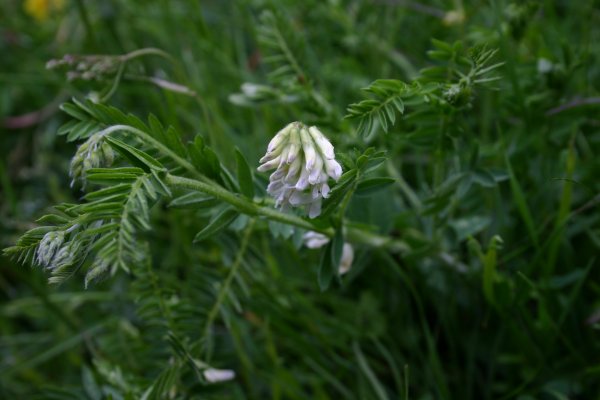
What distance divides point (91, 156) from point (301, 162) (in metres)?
0.35

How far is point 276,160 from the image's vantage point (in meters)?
1.10

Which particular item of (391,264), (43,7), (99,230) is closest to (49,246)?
(99,230)

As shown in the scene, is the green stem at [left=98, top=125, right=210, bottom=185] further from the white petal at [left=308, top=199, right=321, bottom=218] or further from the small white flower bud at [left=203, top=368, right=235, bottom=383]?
the small white flower bud at [left=203, top=368, right=235, bottom=383]

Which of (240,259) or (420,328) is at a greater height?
(240,259)

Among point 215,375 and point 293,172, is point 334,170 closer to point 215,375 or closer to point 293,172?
point 293,172

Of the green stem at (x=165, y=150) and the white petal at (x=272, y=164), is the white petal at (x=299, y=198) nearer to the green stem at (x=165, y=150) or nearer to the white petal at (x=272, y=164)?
the white petal at (x=272, y=164)

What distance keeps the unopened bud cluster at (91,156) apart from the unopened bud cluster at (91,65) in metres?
0.39

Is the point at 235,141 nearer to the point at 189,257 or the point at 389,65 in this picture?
the point at 189,257

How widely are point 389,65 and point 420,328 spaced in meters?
0.97

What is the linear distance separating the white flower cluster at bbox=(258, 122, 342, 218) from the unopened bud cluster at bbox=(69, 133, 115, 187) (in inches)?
10.6

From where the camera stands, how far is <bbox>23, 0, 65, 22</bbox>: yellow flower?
294 centimetres

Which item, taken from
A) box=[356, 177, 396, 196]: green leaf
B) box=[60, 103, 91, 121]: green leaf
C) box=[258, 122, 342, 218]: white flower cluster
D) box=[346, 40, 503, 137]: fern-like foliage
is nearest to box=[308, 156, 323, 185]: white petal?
box=[258, 122, 342, 218]: white flower cluster

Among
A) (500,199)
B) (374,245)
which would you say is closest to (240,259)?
(374,245)

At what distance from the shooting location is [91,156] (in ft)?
3.61
